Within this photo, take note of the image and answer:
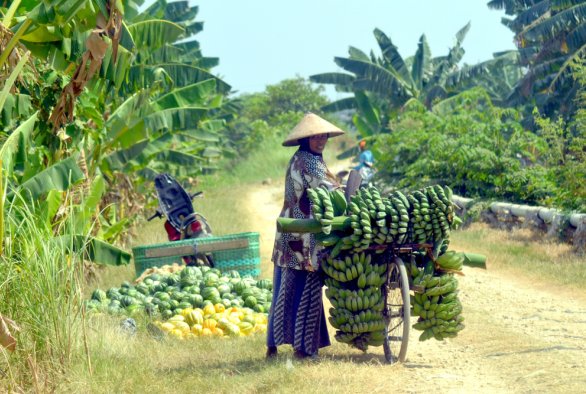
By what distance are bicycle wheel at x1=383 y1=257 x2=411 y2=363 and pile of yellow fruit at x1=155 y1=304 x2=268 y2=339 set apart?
5.74ft

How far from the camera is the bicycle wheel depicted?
24.1 ft

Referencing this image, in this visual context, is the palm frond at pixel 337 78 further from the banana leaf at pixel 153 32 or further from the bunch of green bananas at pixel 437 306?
the bunch of green bananas at pixel 437 306

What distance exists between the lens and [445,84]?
29.2 meters

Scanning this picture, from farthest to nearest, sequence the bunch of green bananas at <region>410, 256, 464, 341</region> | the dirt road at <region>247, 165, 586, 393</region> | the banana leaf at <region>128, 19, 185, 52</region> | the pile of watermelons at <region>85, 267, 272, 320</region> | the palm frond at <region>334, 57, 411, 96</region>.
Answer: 1. the palm frond at <region>334, 57, 411, 96</region>
2. the banana leaf at <region>128, 19, 185, 52</region>
3. the pile of watermelons at <region>85, 267, 272, 320</region>
4. the bunch of green bananas at <region>410, 256, 464, 341</region>
5. the dirt road at <region>247, 165, 586, 393</region>

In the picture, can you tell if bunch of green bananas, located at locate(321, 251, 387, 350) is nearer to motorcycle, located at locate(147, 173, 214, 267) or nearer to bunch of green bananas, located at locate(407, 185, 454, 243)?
bunch of green bananas, located at locate(407, 185, 454, 243)

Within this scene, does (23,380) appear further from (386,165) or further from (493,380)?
(386,165)

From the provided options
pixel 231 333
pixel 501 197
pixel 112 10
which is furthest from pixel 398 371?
pixel 501 197

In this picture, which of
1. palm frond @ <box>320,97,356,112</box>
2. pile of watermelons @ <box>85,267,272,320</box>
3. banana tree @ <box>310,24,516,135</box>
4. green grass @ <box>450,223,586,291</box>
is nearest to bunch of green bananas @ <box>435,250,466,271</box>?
pile of watermelons @ <box>85,267,272,320</box>

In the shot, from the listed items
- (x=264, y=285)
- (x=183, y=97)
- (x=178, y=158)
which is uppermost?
(x=183, y=97)

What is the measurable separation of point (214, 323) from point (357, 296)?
2.36m

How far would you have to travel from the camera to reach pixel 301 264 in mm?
7586

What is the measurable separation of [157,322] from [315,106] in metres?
43.7

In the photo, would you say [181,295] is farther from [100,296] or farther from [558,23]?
[558,23]

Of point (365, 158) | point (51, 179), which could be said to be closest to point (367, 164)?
point (365, 158)
